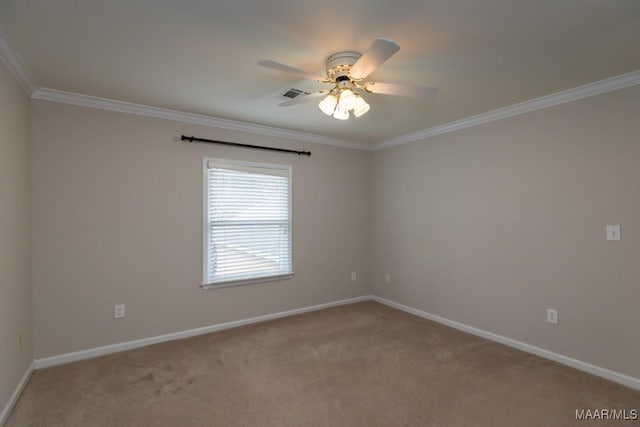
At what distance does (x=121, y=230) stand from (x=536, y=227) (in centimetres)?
398

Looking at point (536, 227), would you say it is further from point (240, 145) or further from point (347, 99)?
point (240, 145)

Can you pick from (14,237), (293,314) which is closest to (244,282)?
(293,314)

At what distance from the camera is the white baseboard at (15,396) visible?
2086 millimetres

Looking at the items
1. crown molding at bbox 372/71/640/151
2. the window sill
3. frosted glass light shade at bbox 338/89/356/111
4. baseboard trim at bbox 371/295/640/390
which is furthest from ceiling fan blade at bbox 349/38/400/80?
baseboard trim at bbox 371/295/640/390

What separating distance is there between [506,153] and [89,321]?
4.36 metres

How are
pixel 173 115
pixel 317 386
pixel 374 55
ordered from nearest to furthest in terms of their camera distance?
pixel 374 55
pixel 317 386
pixel 173 115

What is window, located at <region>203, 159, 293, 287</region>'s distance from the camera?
12.1 feet

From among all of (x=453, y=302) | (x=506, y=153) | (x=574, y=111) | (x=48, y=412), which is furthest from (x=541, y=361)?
(x=48, y=412)

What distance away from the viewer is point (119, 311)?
3166mm

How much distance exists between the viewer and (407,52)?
7.11ft

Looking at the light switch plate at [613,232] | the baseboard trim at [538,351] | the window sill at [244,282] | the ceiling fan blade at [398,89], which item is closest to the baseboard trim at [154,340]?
the window sill at [244,282]

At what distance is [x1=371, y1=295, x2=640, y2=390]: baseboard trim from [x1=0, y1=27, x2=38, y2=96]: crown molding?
4.55m

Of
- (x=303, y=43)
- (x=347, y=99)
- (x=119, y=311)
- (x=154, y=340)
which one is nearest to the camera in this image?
(x=303, y=43)

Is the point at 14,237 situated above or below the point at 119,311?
above
